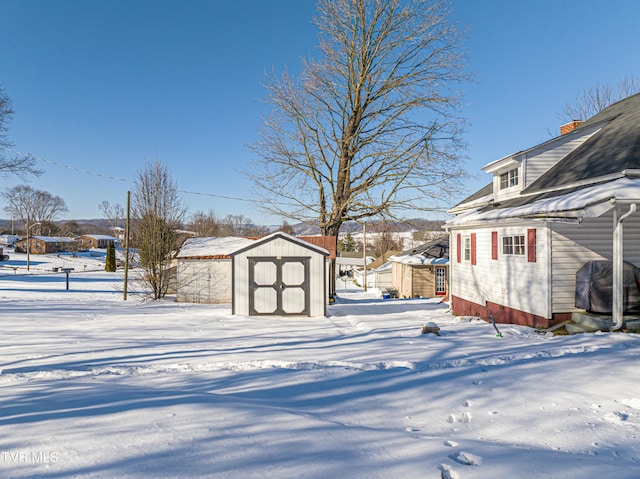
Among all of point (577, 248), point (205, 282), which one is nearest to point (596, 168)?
point (577, 248)

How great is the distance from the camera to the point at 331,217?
18.4 metres

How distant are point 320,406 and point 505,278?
27.7ft

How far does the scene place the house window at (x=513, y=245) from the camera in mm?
10016

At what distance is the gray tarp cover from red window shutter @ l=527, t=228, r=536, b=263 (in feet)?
3.65

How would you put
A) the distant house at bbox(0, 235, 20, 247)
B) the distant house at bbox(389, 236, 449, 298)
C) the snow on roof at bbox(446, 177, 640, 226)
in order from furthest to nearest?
1. the distant house at bbox(0, 235, 20, 247)
2. the distant house at bbox(389, 236, 449, 298)
3. the snow on roof at bbox(446, 177, 640, 226)

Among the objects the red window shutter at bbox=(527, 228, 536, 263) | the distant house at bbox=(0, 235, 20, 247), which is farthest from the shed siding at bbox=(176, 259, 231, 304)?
the distant house at bbox=(0, 235, 20, 247)

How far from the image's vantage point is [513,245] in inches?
Result: 408

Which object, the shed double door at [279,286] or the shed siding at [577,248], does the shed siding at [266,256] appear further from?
the shed siding at [577,248]

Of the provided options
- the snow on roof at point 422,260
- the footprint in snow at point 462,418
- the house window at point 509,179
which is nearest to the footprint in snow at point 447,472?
the footprint in snow at point 462,418

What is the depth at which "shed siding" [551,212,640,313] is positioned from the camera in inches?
344

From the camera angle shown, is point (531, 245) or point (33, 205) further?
point (33, 205)

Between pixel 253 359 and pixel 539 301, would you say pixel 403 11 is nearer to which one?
pixel 539 301

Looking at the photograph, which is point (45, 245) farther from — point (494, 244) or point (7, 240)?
point (494, 244)

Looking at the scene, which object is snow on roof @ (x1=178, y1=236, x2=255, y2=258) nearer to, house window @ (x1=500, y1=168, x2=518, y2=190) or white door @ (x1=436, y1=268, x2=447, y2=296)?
house window @ (x1=500, y1=168, x2=518, y2=190)
